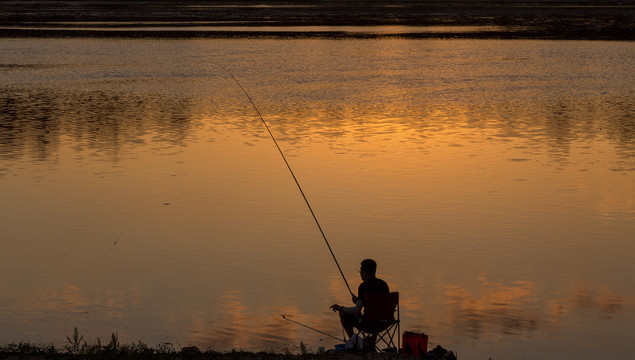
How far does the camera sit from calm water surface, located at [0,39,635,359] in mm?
9781

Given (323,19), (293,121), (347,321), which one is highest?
(323,19)

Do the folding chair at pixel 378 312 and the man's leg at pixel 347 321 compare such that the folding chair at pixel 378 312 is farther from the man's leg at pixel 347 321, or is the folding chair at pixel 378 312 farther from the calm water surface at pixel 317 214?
the calm water surface at pixel 317 214

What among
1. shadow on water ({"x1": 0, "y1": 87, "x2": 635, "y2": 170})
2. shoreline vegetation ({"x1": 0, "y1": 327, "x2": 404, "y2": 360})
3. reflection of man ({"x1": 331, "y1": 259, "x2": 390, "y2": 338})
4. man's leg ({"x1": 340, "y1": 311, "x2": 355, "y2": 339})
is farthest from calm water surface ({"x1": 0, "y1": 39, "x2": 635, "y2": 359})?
reflection of man ({"x1": 331, "y1": 259, "x2": 390, "y2": 338})

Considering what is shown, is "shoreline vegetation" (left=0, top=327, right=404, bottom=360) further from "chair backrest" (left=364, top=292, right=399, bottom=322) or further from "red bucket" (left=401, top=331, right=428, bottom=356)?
"chair backrest" (left=364, top=292, right=399, bottom=322)

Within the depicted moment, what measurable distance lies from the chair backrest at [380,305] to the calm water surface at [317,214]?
969mm

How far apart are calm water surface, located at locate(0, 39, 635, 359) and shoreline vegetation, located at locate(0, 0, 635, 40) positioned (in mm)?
29965

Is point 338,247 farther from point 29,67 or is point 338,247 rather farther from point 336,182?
point 29,67

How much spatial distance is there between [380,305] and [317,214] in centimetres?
597

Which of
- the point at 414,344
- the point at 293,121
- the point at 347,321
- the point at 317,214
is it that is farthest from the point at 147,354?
the point at 293,121

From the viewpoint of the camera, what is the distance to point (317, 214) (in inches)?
555

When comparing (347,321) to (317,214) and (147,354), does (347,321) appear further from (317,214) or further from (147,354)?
(317,214)

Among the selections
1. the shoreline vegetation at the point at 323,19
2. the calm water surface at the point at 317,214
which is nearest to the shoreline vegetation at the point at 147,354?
the calm water surface at the point at 317,214

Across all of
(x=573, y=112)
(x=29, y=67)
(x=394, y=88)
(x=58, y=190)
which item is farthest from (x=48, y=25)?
(x=58, y=190)

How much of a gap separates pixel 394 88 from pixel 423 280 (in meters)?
20.0
